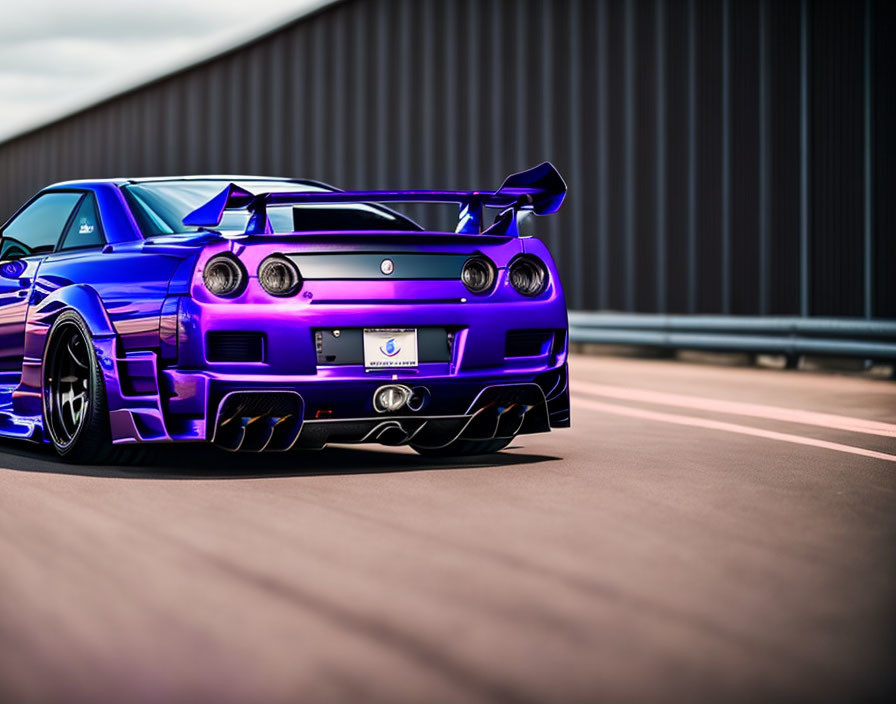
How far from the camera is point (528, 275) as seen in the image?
6.82 meters

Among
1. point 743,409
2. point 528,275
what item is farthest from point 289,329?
point 743,409

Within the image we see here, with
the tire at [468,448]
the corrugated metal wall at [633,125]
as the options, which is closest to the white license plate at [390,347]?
the tire at [468,448]

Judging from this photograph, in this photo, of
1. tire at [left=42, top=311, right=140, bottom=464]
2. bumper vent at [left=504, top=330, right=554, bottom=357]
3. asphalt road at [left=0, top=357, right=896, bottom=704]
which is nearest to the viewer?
asphalt road at [left=0, top=357, right=896, bottom=704]

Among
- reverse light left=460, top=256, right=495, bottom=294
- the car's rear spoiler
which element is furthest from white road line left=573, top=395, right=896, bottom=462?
reverse light left=460, top=256, right=495, bottom=294

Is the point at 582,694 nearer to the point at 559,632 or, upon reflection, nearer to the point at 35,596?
the point at 559,632

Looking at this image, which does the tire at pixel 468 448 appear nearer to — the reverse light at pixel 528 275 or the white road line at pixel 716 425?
the reverse light at pixel 528 275

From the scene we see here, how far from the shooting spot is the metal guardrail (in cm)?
1361

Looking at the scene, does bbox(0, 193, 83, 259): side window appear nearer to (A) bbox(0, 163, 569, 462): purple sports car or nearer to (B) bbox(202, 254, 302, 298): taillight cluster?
(A) bbox(0, 163, 569, 462): purple sports car

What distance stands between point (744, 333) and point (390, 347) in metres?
10.0

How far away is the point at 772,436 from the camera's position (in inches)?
332

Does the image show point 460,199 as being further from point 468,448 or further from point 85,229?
point 85,229

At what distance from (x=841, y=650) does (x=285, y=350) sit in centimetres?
311

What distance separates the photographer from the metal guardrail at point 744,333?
13609 millimetres

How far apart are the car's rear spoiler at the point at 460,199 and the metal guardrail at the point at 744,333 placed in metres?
6.89
